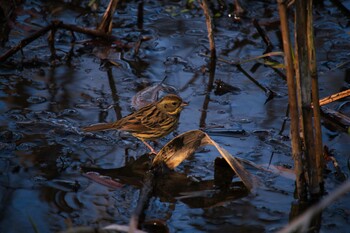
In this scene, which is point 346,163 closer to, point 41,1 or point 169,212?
point 169,212

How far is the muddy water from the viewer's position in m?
5.26

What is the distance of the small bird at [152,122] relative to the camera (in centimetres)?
641

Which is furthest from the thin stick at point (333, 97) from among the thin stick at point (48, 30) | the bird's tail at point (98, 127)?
the thin stick at point (48, 30)

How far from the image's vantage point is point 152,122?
257 inches

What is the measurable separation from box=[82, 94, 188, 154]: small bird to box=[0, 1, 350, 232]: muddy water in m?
0.16

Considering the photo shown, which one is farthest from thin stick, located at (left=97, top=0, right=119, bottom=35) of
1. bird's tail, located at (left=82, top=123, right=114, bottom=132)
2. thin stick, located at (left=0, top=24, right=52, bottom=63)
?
bird's tail, located at (left=82, top=123, right=114, bottom=132)

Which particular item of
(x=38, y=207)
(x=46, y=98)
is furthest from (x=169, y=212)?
Result: (x=46, y=98)

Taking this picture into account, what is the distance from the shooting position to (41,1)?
9734 mm

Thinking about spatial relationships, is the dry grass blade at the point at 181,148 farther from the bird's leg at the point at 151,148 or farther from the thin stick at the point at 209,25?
the thin stick at the point at 209,25

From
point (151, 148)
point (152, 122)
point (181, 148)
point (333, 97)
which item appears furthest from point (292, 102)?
point (333, 97)

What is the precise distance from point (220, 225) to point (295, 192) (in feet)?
2.69

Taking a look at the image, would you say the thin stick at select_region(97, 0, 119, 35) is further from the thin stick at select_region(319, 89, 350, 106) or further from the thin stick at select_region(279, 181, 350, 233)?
the thin stick at select_region(279, 181, 350, 233)

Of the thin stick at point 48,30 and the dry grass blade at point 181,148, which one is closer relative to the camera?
the dry grass blade at point 181,148

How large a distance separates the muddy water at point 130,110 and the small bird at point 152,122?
0.16 m
